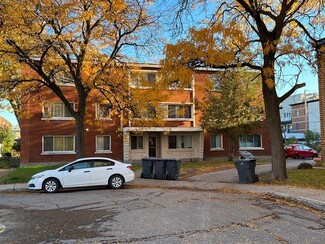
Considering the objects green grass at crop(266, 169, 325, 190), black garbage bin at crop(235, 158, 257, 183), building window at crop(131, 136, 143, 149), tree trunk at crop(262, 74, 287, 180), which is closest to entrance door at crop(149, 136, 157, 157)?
building window at crop(131, 136, 143, 149)

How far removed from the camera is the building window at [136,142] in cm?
3288

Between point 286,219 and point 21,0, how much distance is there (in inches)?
532

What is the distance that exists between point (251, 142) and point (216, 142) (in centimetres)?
385

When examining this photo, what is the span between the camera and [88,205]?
11531 mm

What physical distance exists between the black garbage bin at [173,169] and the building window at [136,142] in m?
14.2

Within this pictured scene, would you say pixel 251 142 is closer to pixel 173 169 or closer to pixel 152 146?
pixel 152 146

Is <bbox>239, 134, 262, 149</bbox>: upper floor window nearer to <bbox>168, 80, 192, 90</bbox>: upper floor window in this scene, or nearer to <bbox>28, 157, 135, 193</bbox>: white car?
<bbox>28, 157, 135, 193</bbox>: white car

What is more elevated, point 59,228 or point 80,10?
point 80,10

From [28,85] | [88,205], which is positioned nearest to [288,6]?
[88,205]

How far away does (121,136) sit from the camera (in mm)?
31797

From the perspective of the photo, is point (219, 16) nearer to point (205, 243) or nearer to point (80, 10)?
point (80, 10)

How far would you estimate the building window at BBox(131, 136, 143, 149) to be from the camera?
32875mm

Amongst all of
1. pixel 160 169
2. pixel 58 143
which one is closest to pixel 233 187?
pixel 160 169

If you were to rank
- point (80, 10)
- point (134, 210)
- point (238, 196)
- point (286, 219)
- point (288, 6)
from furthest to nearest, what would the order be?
point (80, 10) < point (288, 6) < point (238, 196) < point (134, 210) < point (286, 219)
